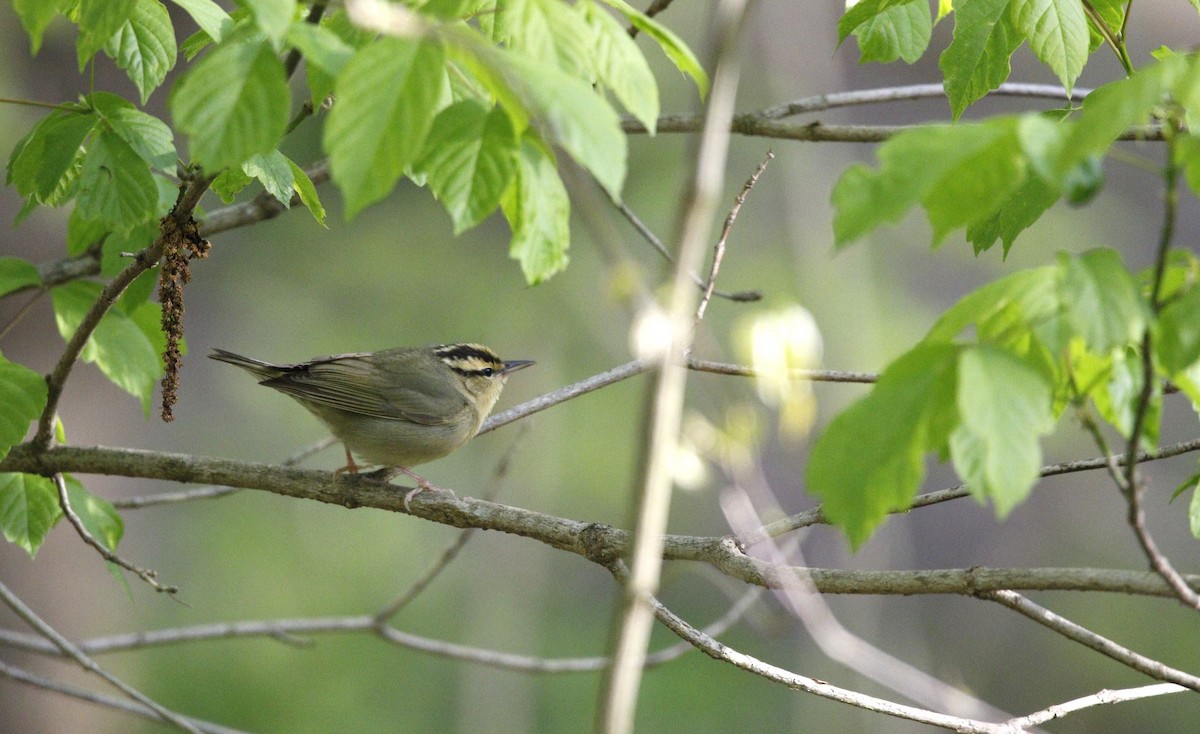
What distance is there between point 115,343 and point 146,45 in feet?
3.70

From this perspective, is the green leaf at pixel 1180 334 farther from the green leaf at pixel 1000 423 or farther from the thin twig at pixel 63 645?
the thin twig at pixel 63 645

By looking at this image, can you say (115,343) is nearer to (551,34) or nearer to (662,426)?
(551,34)

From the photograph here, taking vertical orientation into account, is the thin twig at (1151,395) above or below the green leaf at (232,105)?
below

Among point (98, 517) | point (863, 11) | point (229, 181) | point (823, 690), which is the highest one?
point (863, 11)

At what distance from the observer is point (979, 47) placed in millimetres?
2818

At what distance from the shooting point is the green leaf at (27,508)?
3316 millimetres

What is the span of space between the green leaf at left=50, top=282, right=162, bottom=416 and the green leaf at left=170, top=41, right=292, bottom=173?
178cm

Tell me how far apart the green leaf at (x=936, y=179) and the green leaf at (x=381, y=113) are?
2.35ft

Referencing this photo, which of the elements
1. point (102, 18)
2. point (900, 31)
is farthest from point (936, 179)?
point (900, 31)

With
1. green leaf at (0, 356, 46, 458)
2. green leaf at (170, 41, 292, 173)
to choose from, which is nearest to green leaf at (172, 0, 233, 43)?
green leaf at (170, 41, 292, 173)

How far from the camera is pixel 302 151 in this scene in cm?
1101

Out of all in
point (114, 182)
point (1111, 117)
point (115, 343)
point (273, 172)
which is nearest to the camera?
point (1111, 117)

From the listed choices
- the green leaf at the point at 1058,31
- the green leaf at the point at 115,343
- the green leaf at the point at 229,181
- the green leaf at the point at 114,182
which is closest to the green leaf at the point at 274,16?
the green leaf at the point at 229,181

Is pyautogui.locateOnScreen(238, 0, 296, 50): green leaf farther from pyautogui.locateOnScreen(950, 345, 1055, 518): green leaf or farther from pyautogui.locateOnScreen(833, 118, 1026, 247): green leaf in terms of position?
pyautogui.locateOnScreen(950, 345, 1055, 518): green leaf
